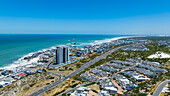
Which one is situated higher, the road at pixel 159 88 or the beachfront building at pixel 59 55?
the beachfront building at pixel 59 55

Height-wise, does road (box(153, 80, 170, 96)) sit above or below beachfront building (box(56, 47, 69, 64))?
below

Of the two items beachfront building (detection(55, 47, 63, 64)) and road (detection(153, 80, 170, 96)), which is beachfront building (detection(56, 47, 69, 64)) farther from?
road (detection(153, 80, 170, 96))

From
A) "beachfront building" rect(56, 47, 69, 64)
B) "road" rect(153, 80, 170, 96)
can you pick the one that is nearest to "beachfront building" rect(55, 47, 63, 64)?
"beachfront building" rect(56, 47, 69, 64)

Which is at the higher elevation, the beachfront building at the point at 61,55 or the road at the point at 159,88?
the beachfront building at the point at 61,55

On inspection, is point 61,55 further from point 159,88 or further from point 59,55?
point 159,88

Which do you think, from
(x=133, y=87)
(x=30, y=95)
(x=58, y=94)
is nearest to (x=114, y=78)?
(x=133, y=87)

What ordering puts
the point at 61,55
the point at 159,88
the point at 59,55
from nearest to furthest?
the point at 159,88
the point at 59,55
the point at 61,55

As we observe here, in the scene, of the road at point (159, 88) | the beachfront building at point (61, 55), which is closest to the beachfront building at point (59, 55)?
the beachfront building at point (61, 55)

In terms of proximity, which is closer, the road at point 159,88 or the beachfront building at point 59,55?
the road at point 159,88

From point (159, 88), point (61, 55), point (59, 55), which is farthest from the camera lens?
point (61, 55)

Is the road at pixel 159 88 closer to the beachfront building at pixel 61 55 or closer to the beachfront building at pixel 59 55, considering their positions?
the beachfront building at pixel 61 55

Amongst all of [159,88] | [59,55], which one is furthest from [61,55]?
[159,88]
